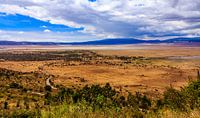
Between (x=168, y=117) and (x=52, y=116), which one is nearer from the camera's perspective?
(x=168, y=117)

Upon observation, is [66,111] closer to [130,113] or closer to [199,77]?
[130,113]

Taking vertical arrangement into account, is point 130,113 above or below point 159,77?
above

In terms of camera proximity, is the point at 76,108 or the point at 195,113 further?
the point at 76,108

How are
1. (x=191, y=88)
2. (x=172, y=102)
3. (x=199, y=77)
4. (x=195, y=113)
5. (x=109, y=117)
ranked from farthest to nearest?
(x=199, y=77) → (x=191, y=88) → (x=172, y=102) → (x=109, y=117) → (x=195, y=113)

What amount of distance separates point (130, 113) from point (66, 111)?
2125 mm

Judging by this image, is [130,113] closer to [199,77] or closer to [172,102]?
[172,102]

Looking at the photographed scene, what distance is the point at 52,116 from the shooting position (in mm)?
10953

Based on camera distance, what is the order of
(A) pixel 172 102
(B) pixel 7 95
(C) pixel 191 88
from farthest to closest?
(B) pixel 7 95 < (C) pixel 191 88 < (A) pixel 172 102

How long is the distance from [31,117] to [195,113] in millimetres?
5967

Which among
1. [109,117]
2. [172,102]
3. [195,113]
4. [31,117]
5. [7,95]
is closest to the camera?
[195,113]

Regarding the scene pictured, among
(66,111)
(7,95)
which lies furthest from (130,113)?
(7,95)

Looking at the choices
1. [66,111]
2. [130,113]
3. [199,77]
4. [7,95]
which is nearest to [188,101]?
[130,113]

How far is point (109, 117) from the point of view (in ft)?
35.0

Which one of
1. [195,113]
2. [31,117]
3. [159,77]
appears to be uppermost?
[195,113]
